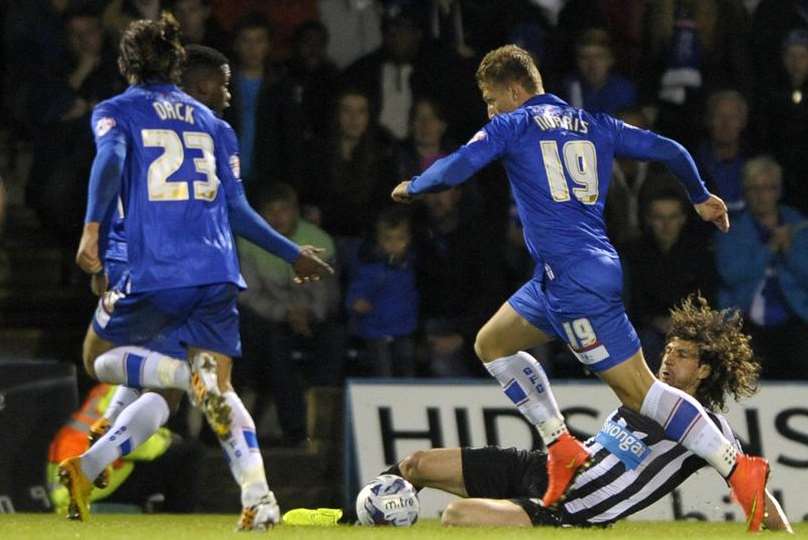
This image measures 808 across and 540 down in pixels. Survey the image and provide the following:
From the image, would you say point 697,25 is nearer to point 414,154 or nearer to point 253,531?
point 414,154

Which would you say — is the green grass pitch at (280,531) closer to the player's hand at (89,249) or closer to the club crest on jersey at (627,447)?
the club crest on jersey at (627,447)

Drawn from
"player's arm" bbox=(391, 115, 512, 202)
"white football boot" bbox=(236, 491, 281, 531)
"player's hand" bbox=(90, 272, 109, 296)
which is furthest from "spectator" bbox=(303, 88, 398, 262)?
"white football boot" bbox=(236, 491, 281, 531)

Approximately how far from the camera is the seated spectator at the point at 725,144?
12.5m

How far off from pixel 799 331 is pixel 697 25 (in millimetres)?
2712

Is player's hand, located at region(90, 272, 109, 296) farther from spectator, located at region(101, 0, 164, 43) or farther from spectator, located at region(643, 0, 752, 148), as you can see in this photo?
spectator, located at region(643, 0, 752, 148)

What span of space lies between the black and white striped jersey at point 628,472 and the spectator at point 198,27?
5.33 m

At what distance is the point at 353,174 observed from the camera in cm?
1259

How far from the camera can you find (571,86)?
12.9 m

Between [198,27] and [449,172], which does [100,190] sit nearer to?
[449,172]

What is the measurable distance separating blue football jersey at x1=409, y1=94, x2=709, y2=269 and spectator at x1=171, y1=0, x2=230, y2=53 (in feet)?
16.2

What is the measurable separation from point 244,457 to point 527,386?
1.75 metres

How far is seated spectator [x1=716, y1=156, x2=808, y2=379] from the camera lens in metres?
11.8

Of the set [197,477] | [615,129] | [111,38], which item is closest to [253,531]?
[615,129]

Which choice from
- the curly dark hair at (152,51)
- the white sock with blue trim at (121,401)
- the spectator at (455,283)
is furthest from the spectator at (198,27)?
the curly dark hair at (152,51)
